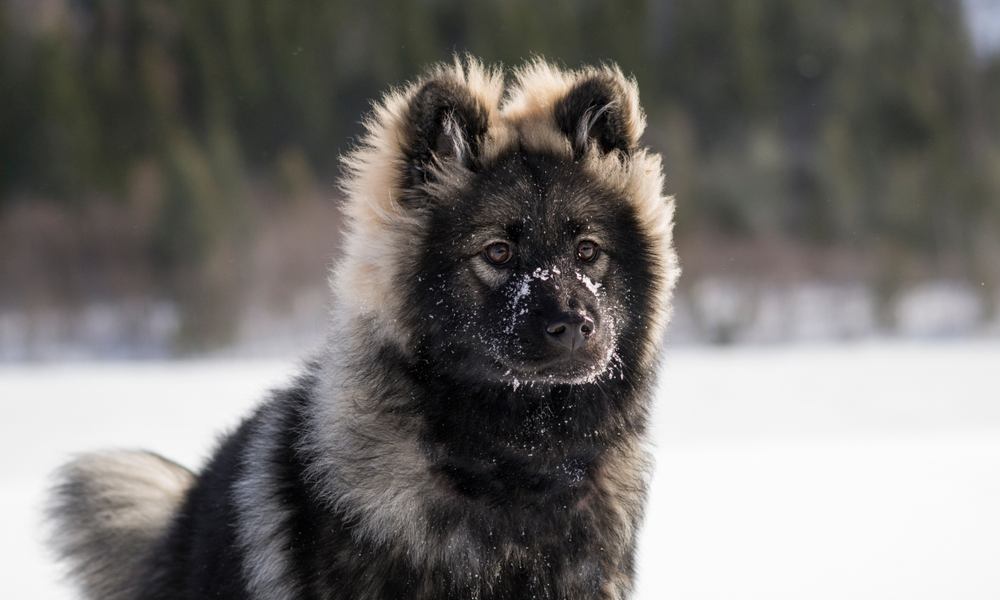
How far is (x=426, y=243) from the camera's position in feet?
10.8

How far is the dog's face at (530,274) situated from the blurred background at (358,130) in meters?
11.2

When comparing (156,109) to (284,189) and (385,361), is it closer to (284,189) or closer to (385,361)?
(284,189)

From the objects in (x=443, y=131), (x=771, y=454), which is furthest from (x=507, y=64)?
(x=443, y=131)

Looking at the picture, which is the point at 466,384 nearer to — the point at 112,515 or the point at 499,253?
the point at 499,253

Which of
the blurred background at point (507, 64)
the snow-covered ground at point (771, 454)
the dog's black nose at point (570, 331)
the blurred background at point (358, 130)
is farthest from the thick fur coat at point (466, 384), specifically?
the blurred background at point (358, 130)

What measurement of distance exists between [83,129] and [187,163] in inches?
72.9

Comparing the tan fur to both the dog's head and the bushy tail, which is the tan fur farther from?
the bushy tail

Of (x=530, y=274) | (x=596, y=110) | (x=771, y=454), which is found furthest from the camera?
(x=771, y=454)

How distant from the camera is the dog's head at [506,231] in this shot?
10.2ft

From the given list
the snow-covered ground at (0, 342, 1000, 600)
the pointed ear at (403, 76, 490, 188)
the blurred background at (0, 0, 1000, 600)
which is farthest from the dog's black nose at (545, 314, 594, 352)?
the blurred background at (0, 0, 1000, 600)

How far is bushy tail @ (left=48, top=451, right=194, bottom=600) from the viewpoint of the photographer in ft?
12.1

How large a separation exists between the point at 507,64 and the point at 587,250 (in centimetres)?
1239

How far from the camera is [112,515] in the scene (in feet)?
12.4

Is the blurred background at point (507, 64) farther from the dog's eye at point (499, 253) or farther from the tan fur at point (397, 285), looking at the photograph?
the dog's eye at point (499, 253)
